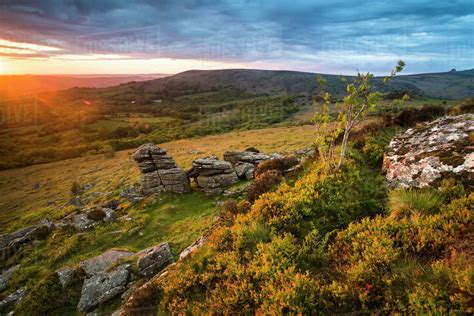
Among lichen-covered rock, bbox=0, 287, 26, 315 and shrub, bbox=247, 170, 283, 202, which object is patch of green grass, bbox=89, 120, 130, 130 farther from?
shrub, bbox=247, 170, 283, 202

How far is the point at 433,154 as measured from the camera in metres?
8.33

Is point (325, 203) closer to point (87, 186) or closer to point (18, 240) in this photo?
point (18, 240)

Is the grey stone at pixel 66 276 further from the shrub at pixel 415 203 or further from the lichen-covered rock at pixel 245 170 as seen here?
the lichen-covered rock at pixel 245 170

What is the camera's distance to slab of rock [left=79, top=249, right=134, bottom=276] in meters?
11.9

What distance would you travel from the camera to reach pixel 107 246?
16.1 meters

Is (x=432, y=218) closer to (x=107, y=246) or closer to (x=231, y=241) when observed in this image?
(x=231, y=241)

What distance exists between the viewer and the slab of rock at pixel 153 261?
10.8m

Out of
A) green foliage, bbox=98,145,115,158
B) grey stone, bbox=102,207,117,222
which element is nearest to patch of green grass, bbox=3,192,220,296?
grey stone, bbox=102,207,117,222

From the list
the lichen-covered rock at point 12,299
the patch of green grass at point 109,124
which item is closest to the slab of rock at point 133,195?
the lichen-covered rock at point 12,299

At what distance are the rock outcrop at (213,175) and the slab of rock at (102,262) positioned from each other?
9.47 meters

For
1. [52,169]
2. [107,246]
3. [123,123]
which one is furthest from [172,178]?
[123,123]

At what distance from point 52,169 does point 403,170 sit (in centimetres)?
6644

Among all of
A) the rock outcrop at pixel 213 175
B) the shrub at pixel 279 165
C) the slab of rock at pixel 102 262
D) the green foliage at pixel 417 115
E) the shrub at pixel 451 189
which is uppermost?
the green foliage at pixel 417 115

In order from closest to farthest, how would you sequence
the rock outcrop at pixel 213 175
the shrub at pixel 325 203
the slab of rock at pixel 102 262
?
the shrub at pixel 325 203
the slab of rock at pixel 102 262
the rock outcrop at pixel 213 175
